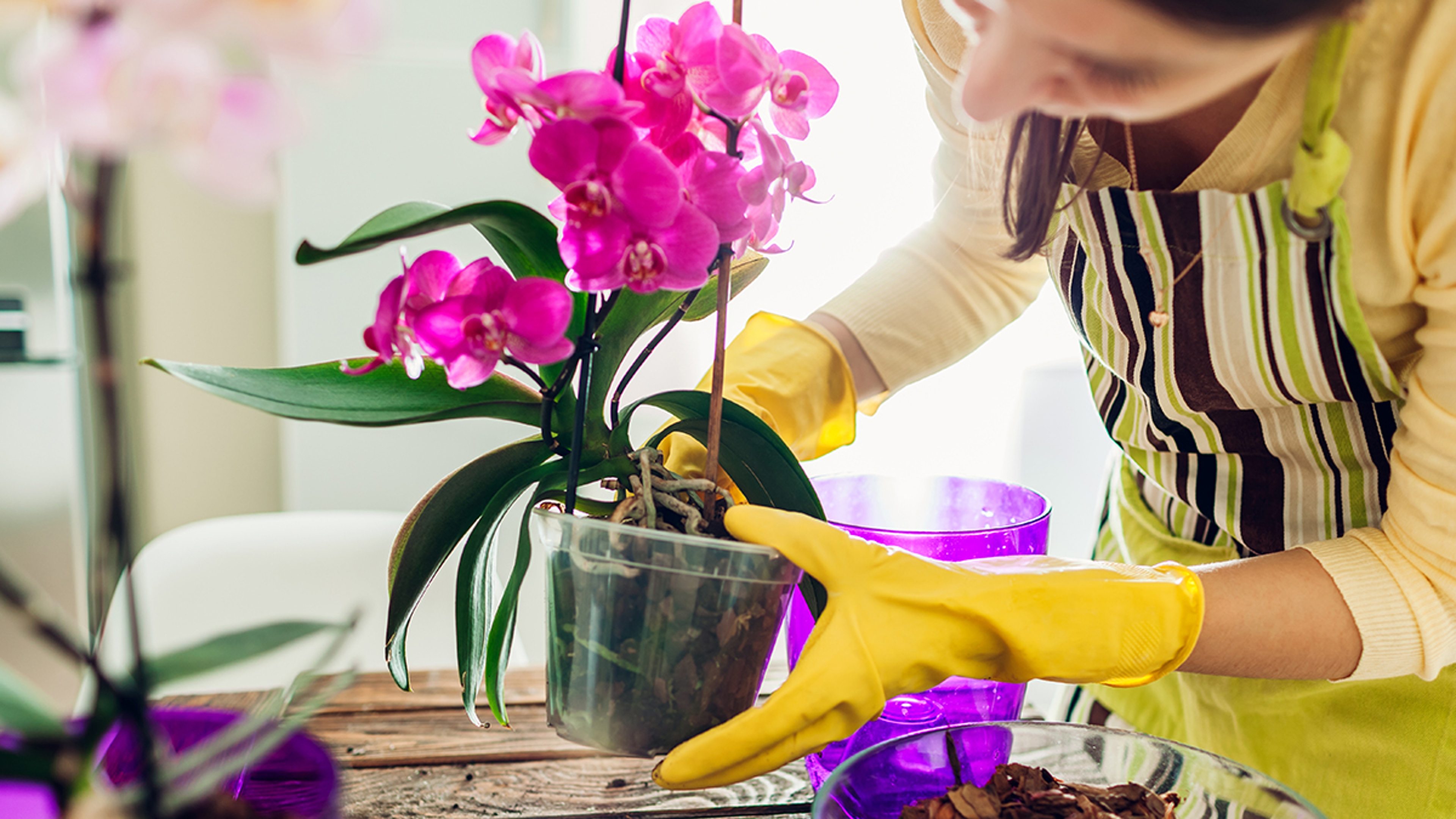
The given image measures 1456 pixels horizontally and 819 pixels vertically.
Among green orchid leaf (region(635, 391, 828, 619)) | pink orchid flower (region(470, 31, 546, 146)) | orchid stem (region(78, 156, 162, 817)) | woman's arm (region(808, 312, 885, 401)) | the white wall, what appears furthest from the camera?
the white wall

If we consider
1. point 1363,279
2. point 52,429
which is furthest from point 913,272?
point 52,429

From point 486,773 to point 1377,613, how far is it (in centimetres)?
57

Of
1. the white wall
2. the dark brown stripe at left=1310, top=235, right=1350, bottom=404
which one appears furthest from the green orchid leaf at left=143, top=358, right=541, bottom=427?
the white wall

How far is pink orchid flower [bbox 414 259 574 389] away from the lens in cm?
42

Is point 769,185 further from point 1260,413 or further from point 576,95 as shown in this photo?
point 1260,413

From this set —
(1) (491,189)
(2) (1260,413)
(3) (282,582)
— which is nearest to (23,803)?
(2) (1260,413)

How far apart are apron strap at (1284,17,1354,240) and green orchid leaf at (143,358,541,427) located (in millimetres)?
443

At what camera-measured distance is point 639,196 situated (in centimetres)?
41

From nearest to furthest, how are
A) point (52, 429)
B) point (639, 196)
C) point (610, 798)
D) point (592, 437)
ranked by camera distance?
1. point (639, 196)
2. point (592, 437)
3. point (610, 798)
4. point (52, 429)

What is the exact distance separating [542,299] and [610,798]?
1.19 ft

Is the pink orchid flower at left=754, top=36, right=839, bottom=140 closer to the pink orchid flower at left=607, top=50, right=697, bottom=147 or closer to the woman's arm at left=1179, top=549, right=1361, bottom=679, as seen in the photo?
the pink orchid flower at left=607, top=50, right=697, bottom=147

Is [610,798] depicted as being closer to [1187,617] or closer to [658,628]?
[658,628]

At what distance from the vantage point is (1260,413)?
2.18ft

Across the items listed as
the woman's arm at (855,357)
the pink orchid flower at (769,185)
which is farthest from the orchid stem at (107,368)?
the woman's arm at (855,357)
